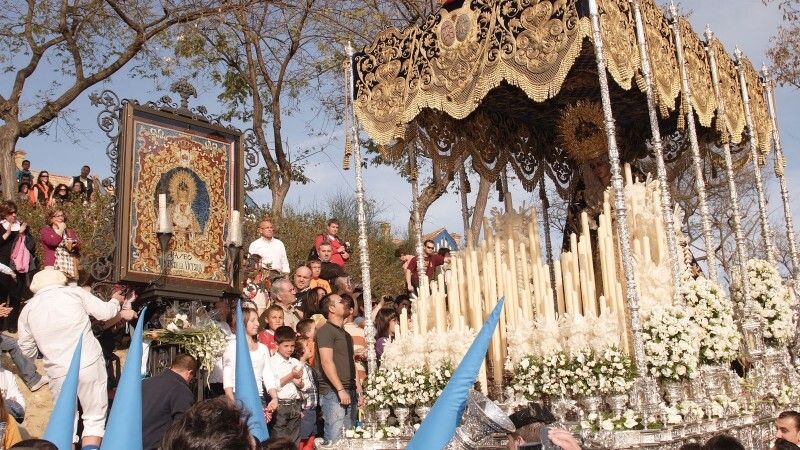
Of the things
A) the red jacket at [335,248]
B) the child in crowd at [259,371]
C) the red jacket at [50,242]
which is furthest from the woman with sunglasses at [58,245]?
the child in crowd at [259,371]

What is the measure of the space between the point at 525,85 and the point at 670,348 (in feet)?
8.69

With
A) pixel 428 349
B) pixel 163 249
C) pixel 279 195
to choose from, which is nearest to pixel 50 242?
pixel 163 249

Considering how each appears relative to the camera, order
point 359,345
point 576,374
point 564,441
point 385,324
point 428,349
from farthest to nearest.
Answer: point 385,324, point 359,345, point 428,349, point 576,374, point 564,441

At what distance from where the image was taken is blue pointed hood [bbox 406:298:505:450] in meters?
3.64

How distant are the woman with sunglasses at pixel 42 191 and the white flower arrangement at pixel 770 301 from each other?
12680 millimetres

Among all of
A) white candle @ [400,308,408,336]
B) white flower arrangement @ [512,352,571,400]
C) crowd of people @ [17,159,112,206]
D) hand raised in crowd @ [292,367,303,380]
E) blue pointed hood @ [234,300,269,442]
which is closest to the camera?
blue pointed hood @ [234,300,269,442]

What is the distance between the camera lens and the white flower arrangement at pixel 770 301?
417 inches

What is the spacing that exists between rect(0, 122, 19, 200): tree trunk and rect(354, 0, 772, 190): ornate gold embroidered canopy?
30.9ft

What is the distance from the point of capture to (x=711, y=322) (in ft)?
27.1

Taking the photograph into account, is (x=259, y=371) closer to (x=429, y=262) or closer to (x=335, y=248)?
(x=429, y=262)

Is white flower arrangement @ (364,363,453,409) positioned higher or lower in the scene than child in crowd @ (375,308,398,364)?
lower

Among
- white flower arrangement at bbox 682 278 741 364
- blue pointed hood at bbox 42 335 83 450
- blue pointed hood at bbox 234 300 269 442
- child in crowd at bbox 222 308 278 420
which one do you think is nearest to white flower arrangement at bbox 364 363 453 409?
child in crowd at bbox 222 308 278 420

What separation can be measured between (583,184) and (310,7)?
11982 mm

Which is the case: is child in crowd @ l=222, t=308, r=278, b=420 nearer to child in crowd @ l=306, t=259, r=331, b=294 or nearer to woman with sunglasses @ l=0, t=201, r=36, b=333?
child in crowd @ l=306, t=259, r=331, b=294
